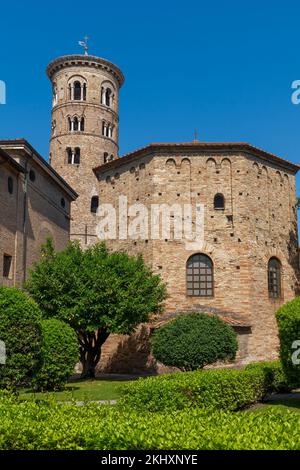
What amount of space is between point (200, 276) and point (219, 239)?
82.5 inches

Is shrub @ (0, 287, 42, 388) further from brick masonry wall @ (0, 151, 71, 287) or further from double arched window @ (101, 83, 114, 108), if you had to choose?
double arched window @ (101, 83, 114, 108)

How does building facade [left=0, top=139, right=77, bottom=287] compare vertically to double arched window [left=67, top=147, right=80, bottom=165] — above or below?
below

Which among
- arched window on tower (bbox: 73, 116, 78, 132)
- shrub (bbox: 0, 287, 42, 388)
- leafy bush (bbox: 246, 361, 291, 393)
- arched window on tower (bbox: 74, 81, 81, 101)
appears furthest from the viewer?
arched window on tower (bbox: 74, 81, 81, 101)

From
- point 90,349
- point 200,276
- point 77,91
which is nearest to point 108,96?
point 77,91

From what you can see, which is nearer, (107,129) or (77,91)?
(77,91)

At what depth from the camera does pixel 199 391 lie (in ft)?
38.7

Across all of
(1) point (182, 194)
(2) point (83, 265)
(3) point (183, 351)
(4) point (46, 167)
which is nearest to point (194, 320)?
(3) point (183, 351)

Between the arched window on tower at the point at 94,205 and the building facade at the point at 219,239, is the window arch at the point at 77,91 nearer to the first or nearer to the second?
the arched window on tower at the point at 94,205

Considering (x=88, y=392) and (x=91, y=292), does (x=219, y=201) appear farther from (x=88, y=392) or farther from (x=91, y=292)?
(x=88, y=392)

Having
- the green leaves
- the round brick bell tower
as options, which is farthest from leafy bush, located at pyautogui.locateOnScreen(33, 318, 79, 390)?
the round brick bell tower

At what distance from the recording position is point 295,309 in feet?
41.9

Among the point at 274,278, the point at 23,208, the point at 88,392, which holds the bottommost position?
the point at 88,392

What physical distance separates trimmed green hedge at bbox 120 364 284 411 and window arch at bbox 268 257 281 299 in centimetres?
999

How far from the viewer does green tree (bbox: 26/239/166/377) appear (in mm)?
19750
